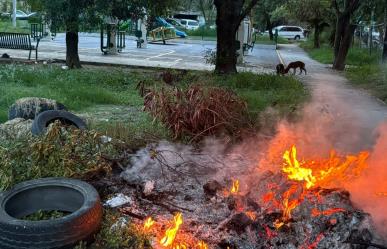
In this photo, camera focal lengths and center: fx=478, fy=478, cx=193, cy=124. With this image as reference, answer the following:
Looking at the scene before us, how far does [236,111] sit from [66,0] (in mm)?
7413

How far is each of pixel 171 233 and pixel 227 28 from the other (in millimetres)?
11740

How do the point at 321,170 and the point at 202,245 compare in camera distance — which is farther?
the point at 321,170

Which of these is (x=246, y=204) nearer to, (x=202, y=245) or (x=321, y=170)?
(x=202, y=245)

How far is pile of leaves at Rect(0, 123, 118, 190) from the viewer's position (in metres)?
4.98

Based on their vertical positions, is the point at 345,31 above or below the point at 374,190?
above

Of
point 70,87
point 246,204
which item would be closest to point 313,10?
point 70,87

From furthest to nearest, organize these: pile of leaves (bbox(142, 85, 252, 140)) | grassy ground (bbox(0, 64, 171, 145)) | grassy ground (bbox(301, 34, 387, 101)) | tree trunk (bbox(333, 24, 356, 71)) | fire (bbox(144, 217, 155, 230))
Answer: tree trunk (bbox(333, 24, 356, 71))
grassy ground (bbox(301, 34, 387, 101))
grassy ground (bbox(0, 64, 171, 145))
pile of leaves (bbox(142, 85, 252, 140))
fire (bbox(144, 217, 155, 230))

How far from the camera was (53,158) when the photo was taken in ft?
17.0

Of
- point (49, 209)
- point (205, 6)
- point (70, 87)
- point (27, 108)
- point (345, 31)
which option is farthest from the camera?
point (205, 6)

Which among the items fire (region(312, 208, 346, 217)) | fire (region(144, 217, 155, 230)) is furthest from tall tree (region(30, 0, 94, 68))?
fire (region(312, 208, 346, 217))

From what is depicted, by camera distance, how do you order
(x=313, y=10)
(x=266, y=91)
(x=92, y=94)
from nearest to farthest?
(x=92, y=94)
(x=266, y=91)
(x=313, y=10)

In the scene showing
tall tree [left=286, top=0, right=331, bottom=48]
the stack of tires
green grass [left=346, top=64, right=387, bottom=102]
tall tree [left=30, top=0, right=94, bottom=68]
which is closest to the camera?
the stack of tires

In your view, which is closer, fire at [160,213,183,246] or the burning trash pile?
fire at [160,213,183,246]

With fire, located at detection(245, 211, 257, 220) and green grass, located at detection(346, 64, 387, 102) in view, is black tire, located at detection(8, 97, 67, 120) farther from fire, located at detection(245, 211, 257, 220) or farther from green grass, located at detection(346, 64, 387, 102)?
green grass, located at detection(346, 64, 387, 102)
